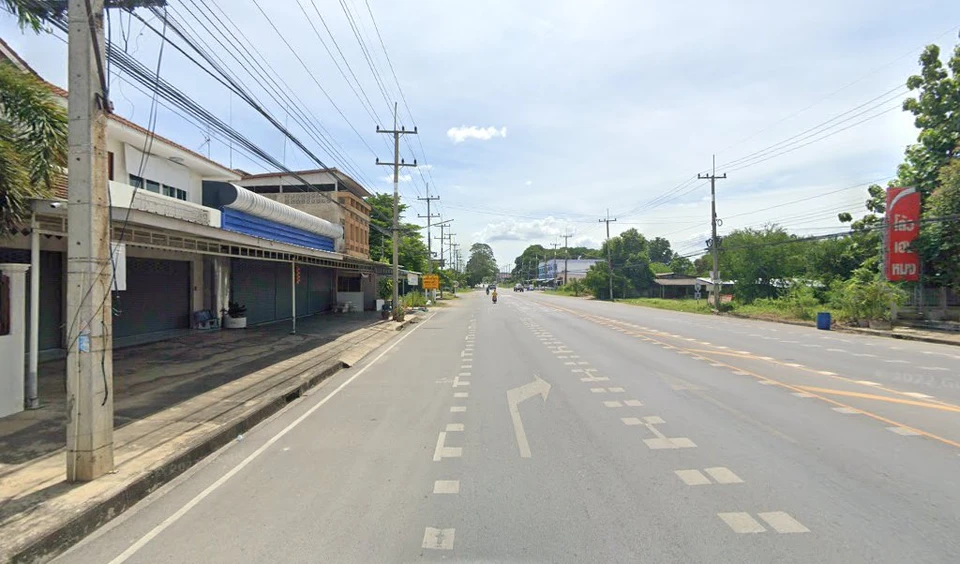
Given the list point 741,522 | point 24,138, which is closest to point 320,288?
point 24,138

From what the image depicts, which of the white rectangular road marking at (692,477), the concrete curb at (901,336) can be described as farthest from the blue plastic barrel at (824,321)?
the white rectangular road marking at (692,477)

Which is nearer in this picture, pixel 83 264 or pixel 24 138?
pixel 83 264

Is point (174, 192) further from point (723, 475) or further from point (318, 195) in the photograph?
point (723, 475)

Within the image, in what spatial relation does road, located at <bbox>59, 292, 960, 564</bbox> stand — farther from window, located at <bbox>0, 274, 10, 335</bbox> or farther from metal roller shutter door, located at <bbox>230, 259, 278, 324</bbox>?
metal roller shutter door, located at <bbox>230, 259, 278, 324</bbox>

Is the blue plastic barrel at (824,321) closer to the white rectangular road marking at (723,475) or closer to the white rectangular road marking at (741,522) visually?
the white rectangular road marking at (723,475)

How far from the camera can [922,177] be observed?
29188 mm

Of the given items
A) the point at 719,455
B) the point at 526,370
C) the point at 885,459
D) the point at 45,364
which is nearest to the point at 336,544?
the point at 719,455

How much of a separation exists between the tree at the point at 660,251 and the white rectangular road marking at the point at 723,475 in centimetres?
14008

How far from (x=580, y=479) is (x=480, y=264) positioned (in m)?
172

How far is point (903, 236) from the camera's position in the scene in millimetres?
26719

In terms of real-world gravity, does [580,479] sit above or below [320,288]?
below

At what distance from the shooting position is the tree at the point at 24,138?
7.04 metres

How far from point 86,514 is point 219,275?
56.0 feet

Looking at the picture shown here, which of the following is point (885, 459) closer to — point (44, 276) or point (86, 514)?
point (86, 514)
